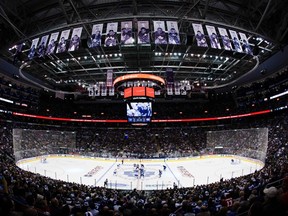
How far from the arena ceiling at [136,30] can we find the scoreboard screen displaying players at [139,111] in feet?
12.6

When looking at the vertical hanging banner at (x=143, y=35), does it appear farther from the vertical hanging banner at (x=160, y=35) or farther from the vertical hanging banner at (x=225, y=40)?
the vertical hanging banner at (x=225, y=40)

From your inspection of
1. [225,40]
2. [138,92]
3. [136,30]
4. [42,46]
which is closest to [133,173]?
[138,92]

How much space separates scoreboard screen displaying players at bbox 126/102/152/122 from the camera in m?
24.7

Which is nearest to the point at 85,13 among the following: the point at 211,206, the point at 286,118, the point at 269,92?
the point at 211,206

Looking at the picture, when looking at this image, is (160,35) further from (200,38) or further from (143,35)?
(200,38)

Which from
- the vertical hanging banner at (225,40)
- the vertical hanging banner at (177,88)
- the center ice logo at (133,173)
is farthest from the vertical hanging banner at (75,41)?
the center ice logo at (133,173)

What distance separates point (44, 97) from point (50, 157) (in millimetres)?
15957

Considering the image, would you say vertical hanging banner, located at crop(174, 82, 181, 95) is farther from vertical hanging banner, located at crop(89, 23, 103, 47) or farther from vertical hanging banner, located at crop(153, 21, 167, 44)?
vertical hanging banner, located at crop(89, 23, 103, 47)

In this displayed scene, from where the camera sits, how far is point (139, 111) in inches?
980

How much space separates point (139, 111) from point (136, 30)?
1250 centimetres

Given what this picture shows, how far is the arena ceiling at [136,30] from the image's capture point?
1277 cm

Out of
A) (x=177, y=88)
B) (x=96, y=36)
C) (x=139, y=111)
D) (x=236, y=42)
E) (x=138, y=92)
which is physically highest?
(x=96, y=36)

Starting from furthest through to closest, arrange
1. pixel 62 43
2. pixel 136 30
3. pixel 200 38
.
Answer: pixel 136 30 < pixel 62 43 < pixel 200 38

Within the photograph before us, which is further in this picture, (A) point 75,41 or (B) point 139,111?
(B) point 139,111
